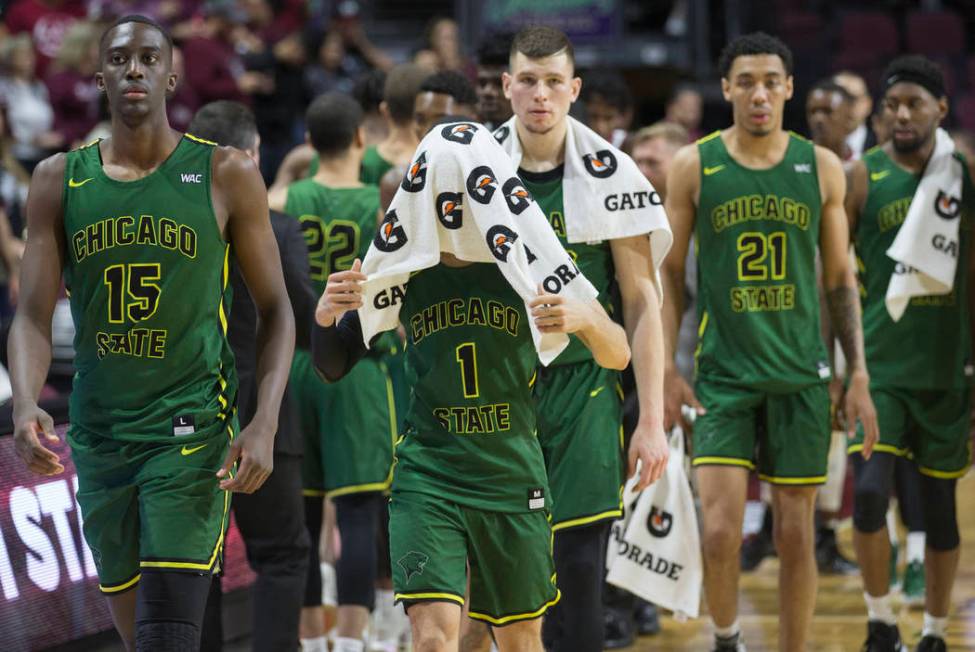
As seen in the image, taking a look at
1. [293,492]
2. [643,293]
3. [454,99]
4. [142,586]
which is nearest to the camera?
[142,586]

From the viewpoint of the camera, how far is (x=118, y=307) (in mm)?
4227

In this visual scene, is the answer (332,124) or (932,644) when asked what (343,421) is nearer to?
(332,124)

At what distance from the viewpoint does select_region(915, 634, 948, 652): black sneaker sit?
6.53m

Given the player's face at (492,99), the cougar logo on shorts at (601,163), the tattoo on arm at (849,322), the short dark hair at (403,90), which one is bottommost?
the tattoo on arm at (849,322)

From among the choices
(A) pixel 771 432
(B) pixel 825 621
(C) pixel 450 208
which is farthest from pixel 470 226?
(B) pixel 825 621

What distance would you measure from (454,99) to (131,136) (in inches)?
99.8

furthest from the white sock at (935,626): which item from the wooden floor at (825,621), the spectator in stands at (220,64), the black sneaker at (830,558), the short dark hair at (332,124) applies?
the spectator in stands at (220,64)

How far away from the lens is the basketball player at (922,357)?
21.5 feet

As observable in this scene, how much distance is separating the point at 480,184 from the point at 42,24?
10707 mm

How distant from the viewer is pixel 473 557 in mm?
4262

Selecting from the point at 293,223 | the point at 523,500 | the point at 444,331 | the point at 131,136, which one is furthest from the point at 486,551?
the point at 293,223

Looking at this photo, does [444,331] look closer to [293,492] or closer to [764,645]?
[293,492]

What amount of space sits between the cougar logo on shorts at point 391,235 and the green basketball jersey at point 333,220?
7.00 feet

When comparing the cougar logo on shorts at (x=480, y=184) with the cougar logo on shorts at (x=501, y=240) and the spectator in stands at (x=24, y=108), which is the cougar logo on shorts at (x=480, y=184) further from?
the spectator in stands at (x=24, y=108)
